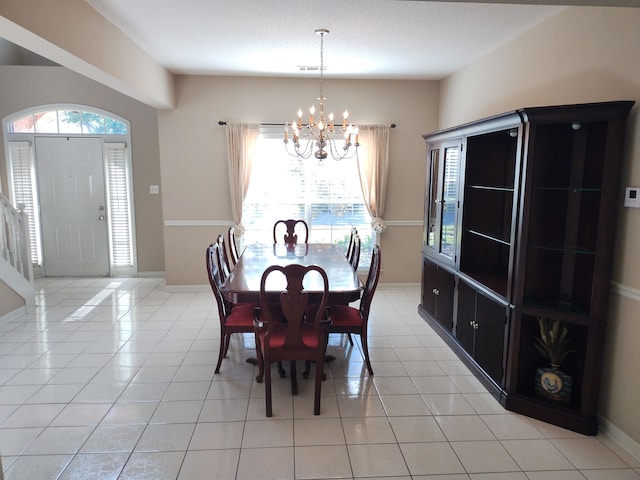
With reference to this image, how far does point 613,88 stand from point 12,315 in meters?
5.47

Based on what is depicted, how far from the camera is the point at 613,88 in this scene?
245cm

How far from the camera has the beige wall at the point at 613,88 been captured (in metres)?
2.29

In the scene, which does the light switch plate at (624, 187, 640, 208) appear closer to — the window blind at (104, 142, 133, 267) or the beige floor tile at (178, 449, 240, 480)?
the beige floor tile at (178, 449, 240, 480)

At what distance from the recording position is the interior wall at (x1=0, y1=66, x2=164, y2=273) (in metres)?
5.68

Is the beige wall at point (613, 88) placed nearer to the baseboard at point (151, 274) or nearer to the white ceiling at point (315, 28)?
the white ceiling at point (315, 28)

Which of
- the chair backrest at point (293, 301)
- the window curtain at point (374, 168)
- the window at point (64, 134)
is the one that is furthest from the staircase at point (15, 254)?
the window curtain at point (374, 168)

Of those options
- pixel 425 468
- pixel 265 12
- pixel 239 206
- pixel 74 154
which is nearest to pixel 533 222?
pixel 425 468

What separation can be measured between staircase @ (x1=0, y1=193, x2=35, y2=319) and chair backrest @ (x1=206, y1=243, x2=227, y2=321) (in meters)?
2.52

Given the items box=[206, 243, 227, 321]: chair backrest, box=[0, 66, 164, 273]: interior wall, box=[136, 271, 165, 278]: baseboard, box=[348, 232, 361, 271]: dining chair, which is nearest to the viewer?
box=[206, 243, 227, 321]: chair backrest

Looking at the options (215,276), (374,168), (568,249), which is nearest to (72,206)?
(215,276)

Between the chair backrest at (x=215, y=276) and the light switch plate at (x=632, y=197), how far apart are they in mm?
2574

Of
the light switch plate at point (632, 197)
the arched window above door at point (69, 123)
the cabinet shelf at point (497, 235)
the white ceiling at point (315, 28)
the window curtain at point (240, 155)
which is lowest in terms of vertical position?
the cabinet shelf at point (497, 235)

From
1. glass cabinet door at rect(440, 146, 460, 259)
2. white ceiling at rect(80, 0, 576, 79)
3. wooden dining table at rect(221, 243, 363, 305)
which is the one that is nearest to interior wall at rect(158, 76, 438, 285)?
white ceiling at rect(80, 0, 576, 79)

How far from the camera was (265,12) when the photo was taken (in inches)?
120
